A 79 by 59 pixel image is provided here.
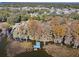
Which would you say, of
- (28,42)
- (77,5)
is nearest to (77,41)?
(77,5)

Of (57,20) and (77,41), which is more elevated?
(57,20)

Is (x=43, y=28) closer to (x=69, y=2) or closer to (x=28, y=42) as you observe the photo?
(x=28, y=42)

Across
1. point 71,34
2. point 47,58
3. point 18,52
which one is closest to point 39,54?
point 47,58

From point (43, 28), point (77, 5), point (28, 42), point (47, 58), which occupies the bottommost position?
point (47, 58)

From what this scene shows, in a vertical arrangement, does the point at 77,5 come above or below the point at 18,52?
above

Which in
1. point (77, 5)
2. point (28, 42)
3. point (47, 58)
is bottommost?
point (47, 58)

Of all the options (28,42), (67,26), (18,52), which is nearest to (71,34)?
(67,26)

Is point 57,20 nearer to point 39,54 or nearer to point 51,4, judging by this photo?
point 51,4
